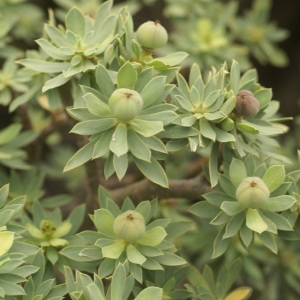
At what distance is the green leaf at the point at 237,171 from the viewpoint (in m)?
0.93

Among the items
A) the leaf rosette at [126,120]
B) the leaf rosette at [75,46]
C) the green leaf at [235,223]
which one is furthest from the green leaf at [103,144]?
the green leaf at [235,223]

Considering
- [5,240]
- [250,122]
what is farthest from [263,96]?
[5,240]

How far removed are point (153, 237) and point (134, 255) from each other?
4 cm

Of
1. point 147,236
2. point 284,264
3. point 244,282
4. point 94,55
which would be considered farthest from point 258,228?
point 244,282

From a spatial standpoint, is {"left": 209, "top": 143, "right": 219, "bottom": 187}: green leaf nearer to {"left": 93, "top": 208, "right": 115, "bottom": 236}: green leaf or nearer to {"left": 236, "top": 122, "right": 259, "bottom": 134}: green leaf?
{"left": 236, "top": 122, "right": 259, "bottom": 134}: green leaf

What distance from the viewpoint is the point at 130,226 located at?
35.0 inches

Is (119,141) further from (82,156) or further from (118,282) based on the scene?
(118,282)

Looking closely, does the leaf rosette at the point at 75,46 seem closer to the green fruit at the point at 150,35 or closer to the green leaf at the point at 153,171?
the green fruit at the point at 150,35

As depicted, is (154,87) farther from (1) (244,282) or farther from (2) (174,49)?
(1) (244,282)

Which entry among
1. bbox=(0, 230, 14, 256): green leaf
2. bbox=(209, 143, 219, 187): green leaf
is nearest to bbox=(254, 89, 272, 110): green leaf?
bbox=(209, 143, 219, 187): green leaf

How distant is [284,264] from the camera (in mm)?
1368

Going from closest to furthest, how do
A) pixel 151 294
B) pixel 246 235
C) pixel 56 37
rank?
pixel 151 294 < pixel 246 235 < pixel 56 37

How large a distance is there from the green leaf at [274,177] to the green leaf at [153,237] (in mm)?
178

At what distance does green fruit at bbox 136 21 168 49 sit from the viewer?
979mm
